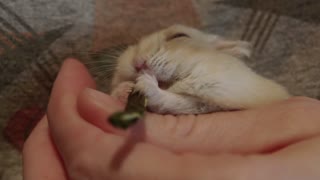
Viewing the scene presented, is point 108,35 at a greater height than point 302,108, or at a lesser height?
lesser

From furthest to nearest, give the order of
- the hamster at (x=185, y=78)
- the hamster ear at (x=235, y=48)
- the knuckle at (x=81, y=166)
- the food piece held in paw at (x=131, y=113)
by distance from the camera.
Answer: the hamster ear at (x=235, y=48)
the hamster at (x=185, y=78)
the knuckle at (x=81, y=166)
the food piece held in paw at (x=131, y=113)

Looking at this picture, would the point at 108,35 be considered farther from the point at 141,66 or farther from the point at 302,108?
the point at 302,108

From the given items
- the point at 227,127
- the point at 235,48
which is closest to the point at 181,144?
the point at 227,127

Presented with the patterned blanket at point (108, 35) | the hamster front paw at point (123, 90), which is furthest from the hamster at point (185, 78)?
the patterned blanket at point (108, 35)

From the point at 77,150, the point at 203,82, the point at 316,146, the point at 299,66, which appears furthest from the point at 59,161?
the point at 299,66

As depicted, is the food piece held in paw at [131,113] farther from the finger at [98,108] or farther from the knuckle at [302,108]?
the knuckle at [302,108]

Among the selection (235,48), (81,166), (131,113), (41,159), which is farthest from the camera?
(235,48)
